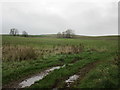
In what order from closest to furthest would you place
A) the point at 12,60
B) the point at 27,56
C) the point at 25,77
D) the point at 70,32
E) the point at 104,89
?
1. the point at 104,89
2. the point at 25,77
3. the point at 12,60
4. the point at 27,56
5. the point at 70,32

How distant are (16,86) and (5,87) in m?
0.79

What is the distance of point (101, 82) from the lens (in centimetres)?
938

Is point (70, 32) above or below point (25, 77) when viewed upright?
above

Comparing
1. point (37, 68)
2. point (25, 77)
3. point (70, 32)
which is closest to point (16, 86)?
point (25, 77)

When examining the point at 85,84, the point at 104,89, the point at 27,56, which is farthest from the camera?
the point at 27,56

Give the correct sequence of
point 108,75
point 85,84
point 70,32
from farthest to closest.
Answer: point 70,32
point 108,75
point 85,84

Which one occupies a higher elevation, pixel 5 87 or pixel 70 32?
pixel 70 32

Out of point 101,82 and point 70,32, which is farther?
point 70,32

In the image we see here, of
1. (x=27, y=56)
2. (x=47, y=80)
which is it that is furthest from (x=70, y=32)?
(x=47, y=80)

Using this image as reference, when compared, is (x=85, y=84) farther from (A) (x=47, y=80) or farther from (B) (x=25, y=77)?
(B) (x=25, y=77)

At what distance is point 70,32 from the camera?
4894 inches

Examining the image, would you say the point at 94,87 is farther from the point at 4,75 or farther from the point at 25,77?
the point at 4,75

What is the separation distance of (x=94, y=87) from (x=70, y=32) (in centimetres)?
11618

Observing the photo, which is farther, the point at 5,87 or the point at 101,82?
the point at 5,87
